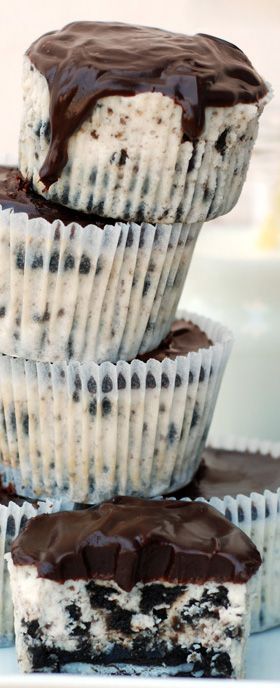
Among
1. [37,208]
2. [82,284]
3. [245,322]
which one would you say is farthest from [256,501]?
[245,322]

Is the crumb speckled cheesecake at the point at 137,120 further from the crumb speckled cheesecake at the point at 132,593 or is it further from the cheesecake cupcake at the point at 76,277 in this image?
the crumb speckled cheesecake at the point at 132,593

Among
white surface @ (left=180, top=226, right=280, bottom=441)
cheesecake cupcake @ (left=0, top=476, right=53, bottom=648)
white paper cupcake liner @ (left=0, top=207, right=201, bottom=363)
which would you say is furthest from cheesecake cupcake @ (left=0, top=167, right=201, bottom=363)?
white surface @ (left=180, top=226, right=280, bottom=441)

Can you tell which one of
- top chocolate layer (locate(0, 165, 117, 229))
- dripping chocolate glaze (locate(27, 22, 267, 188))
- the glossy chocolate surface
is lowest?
Answer: the glossy chocolate surface

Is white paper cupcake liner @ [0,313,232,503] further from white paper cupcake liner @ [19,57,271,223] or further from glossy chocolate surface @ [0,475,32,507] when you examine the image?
white paper cupcake liner @ [19,57,271,223]

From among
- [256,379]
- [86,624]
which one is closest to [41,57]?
[86,624]

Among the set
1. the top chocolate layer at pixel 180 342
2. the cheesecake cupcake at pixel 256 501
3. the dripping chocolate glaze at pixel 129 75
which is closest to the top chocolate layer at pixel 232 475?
the cheesecake cupcake at pixel 256 501

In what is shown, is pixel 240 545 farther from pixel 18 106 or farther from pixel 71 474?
pixel 18 106
